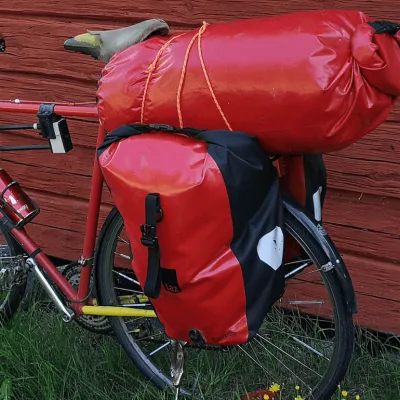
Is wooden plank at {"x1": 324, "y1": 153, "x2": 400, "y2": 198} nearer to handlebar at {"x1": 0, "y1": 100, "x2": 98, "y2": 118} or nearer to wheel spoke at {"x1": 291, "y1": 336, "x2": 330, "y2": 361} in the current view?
wheel spoke at {"x1": 291, "y1": 336, "x2": 330, "y2": 361}

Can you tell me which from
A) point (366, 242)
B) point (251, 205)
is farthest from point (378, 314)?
point (251, 205)

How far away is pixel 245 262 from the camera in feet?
5.95

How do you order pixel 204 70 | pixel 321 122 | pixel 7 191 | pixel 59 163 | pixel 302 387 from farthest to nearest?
1. pixel 59 163
2. pixel 7 191
3. pixel 302 387
4. pixel 204 70
5. pixel 321 122

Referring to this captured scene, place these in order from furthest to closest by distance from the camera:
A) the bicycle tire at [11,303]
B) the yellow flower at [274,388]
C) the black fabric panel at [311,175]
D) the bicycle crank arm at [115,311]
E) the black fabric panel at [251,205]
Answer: the bicycle tire at [11,303]
the bicycle crank arm at [115,311]
the yellow flower at [274,388]
the black fabric panel at [311,175]
the black fabric panel at [251,205]

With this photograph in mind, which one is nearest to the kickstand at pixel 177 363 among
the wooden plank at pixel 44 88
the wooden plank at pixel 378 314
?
the wooden plank at pixel 378 314

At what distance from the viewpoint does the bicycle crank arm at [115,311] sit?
2.34 meters

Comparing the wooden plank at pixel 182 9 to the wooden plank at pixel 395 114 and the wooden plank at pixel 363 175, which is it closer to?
the wooden plank at pixel 395 114

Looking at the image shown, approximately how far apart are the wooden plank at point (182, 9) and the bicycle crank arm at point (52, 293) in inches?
43.3

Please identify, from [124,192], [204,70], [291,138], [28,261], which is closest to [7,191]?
[28,261]

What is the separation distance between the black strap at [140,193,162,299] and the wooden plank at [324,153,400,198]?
1.03 m

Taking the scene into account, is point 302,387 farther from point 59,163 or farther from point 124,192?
point 59,163

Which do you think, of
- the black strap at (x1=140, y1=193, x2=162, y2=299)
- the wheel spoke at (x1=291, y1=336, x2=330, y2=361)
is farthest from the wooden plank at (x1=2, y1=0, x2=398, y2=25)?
the wheel spoke at (x1=291, y1=336, x2=330, y2=361)

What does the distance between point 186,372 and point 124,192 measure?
94 centimetres

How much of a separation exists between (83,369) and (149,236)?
37.5 inches
